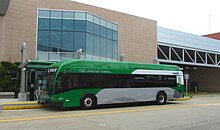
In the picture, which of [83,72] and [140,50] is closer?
[83,72]

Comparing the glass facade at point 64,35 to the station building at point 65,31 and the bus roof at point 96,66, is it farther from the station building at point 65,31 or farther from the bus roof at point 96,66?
the bus roof at point 96,66

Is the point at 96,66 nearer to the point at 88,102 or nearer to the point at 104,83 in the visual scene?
the point at 104,83

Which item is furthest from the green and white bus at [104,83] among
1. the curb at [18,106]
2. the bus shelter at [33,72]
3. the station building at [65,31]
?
the station building at [65,31]

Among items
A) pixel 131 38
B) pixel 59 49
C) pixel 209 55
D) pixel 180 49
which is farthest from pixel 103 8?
pixel 209 55

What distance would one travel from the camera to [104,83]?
705 inches

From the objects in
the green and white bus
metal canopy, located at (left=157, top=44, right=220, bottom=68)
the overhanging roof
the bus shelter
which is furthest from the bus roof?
metal canopy, located at (left=157, top=44, right=220, bottom=68)

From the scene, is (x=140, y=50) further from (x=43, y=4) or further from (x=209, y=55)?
(x=209, y=55)

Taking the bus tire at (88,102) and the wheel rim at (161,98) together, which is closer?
the bus tire at (88,102)

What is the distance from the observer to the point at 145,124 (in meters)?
10.9

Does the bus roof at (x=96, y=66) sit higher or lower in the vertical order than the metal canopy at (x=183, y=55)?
lower

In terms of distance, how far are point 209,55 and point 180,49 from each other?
8.53 m

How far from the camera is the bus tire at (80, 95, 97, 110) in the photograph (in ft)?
55.4

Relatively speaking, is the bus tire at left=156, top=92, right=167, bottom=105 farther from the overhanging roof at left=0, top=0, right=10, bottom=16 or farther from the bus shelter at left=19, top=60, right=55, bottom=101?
the overhanging roof at left=0, top=0, right=10, bottom=16

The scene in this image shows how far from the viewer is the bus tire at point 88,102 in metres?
16.9
